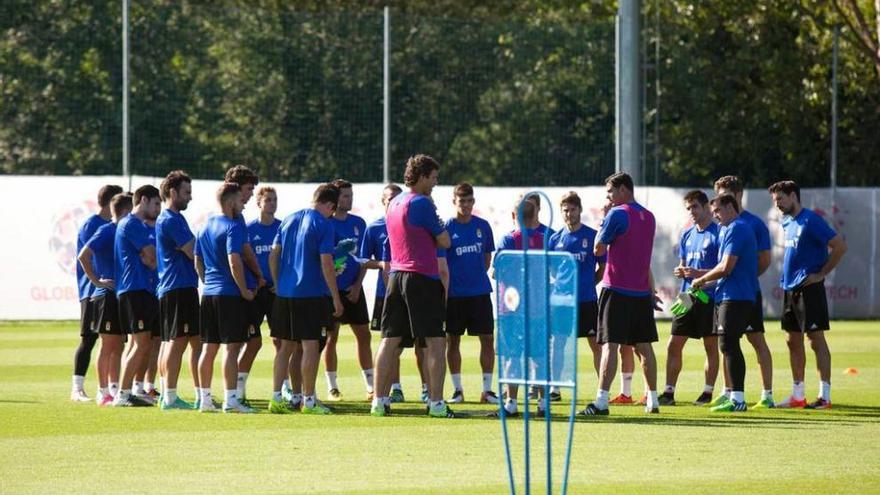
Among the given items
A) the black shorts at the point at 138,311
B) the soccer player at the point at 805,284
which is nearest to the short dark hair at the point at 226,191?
the black shorts at the point at 138,311

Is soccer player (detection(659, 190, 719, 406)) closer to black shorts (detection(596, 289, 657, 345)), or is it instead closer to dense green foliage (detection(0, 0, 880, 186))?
black shorts (detection(596, 289, 657, 345))

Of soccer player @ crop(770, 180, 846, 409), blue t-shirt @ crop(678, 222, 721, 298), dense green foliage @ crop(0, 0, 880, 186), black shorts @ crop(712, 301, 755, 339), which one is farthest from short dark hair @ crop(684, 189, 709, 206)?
dense green foliage @ crop(0, 0, 880, 186)

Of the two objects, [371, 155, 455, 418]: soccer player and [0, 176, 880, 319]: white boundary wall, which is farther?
[0, 176, 880, 319]: white boundary wall

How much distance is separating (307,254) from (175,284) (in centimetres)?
137

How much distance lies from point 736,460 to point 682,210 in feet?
57.1

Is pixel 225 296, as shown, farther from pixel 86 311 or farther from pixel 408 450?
pixel 408 450

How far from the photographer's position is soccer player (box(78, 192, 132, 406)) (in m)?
15.8

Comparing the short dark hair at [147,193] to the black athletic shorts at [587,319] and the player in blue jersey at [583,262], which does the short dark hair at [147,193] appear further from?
the black athletic shorts at [587,319]

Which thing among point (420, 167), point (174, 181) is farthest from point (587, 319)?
point (174, 181)

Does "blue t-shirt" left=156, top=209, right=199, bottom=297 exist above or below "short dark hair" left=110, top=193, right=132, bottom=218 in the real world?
below

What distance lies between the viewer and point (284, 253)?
583 inches

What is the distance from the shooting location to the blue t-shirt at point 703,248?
15875mm

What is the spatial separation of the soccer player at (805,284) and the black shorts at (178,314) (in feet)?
18.5

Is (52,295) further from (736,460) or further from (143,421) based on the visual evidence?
(736,460)
